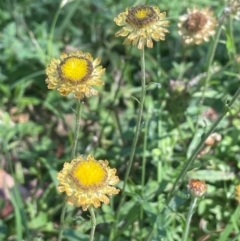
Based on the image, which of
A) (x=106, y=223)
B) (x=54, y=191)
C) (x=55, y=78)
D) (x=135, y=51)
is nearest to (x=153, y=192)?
(x=106, y=223)

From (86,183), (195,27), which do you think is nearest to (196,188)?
(86,183)

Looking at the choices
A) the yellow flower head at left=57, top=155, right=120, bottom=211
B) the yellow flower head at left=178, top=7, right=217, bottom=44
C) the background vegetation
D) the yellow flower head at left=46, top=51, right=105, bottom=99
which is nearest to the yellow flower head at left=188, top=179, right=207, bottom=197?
the background vegetation

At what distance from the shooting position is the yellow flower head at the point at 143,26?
5.04ft

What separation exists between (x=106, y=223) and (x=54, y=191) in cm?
23

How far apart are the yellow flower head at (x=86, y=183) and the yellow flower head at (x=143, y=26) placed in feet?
1.09

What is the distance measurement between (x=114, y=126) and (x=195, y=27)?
1.70ft

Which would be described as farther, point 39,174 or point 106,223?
point 39,174

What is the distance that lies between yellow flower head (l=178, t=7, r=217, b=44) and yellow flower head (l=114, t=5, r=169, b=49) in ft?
2.00

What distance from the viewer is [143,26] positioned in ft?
5.04

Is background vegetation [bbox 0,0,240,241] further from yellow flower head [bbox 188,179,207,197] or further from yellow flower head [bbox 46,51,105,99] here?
yellow flower head [bbox 46,51,105,99]

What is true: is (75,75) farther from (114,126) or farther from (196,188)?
(114,126)

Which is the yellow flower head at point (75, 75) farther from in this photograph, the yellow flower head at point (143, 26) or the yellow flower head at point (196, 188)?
the yellow flower head at point (196, 188)

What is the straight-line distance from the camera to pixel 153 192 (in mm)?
1995

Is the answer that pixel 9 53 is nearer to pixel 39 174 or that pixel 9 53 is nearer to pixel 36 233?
pixel 39 174
